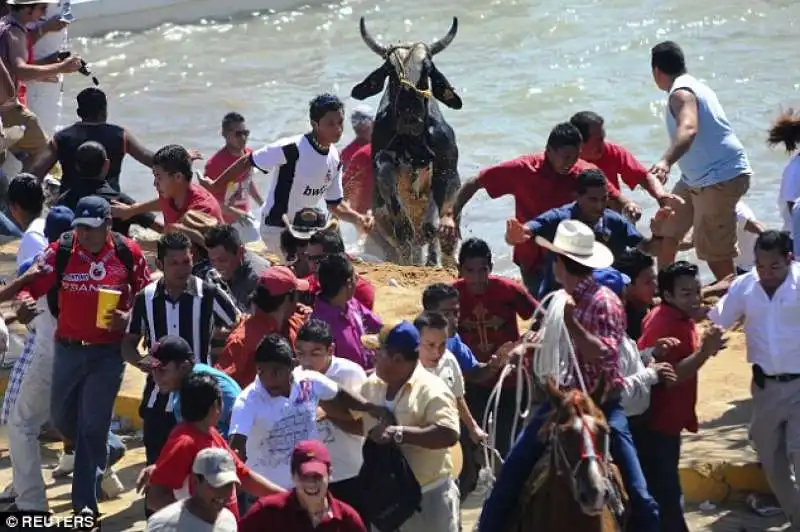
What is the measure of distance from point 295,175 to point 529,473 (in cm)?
511

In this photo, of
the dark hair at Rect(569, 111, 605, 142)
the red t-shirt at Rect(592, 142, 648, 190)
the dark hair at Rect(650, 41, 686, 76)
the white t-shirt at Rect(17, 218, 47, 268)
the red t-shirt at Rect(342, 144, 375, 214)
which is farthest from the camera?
the red t-shirt at Rect(342, 144, 375, 214)

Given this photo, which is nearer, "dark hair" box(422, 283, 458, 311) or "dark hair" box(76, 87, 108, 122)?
"dark hair" box(422, 283, 458, 311)

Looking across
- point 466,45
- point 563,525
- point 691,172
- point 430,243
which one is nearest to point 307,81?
point 466,45

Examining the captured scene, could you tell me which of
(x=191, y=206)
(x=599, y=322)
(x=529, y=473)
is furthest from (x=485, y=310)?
(x=191, y=206)

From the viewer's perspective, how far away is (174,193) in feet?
40.2

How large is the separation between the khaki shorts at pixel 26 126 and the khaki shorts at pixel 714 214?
586 cm

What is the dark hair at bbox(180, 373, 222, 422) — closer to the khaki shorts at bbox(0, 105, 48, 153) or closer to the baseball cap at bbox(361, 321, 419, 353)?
the baseball cap at bbox(361, 321, 419, 353)

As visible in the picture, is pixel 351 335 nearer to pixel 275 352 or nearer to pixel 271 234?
pixel 275 352

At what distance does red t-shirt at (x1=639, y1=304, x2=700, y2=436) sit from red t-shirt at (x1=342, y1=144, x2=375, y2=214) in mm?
7447

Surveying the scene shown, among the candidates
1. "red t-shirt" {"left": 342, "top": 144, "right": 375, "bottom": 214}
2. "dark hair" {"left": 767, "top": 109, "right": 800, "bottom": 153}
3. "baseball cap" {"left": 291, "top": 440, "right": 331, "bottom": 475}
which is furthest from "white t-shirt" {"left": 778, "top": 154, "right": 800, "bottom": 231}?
"red t-shirt" {"left": 342, "top": 144, "right": 375, "bottom": 214}

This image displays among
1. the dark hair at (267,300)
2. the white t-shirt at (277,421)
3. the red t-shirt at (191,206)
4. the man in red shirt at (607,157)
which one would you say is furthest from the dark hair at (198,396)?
the man in red shirt at (607,157)

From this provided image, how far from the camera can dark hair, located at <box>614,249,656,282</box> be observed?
10891mm

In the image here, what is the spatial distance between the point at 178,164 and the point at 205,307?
1678 mm

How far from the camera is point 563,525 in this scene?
872 cm
